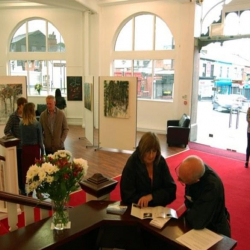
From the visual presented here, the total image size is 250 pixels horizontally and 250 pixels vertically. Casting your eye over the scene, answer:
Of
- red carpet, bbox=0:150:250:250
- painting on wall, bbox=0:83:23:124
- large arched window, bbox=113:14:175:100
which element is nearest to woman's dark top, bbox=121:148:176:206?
red carpet, bbox=0:150:250:250

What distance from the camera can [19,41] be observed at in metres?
11.4

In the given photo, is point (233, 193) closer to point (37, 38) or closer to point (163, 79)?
point (163, 79)

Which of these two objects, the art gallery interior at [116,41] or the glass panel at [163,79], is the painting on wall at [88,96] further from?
the glass panel at [163,79]

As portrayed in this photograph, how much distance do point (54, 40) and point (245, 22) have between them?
7038 mm

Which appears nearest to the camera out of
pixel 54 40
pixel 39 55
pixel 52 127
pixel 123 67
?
pixel 52 127

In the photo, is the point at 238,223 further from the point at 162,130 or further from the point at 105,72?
the point at 105,72

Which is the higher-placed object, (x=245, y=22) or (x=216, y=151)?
(x=245, y=22)

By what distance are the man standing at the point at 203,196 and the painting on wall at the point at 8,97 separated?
399 centimetres

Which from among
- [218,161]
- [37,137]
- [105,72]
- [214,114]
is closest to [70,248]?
[37,137]

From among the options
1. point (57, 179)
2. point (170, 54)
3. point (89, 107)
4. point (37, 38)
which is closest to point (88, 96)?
point (89, 107)

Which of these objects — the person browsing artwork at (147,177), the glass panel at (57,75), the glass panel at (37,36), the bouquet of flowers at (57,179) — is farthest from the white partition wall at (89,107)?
the bouquet of flowers at (57,179)

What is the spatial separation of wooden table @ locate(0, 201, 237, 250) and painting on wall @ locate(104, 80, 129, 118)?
484 centimetres

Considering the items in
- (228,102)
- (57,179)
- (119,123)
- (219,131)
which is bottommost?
(219,131)

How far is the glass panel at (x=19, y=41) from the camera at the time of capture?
1127 cm
